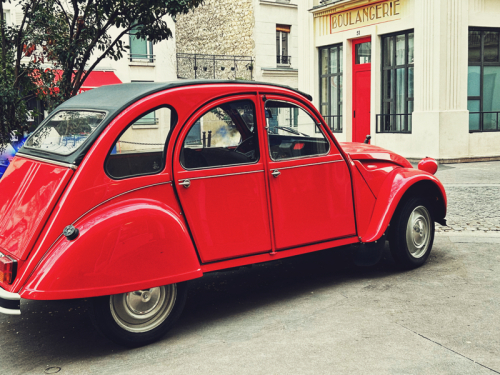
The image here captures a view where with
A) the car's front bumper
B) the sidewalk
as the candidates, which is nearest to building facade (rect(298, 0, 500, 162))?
the sidewalk

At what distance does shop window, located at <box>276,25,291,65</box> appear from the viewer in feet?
104

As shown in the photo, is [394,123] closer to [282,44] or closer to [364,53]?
[364,53]

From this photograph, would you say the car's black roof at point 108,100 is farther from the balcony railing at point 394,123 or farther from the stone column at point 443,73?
the balcony railing at point 394,123

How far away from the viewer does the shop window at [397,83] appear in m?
Result: 17.2

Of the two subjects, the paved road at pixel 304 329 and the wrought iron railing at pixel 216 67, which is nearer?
the paved road at pixel 304 329

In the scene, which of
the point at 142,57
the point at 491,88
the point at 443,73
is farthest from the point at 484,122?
the point at 142,57

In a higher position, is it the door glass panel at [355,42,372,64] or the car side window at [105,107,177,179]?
the door glass panel at [355,42,372,64]

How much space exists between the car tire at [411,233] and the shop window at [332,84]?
1440 cm

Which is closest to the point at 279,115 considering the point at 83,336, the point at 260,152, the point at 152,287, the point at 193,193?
the point at 260,152

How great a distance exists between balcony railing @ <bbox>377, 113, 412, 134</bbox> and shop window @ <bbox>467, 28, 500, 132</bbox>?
169 cm

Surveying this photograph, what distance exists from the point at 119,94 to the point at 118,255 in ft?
4.20

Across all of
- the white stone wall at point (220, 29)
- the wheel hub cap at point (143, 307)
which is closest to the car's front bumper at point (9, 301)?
the wheel hub cap at point (143, 307)

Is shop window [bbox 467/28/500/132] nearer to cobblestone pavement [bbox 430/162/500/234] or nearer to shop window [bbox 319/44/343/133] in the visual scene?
cobblestone pavement [bbox 430/162/500/234]

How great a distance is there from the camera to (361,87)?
750 inches
